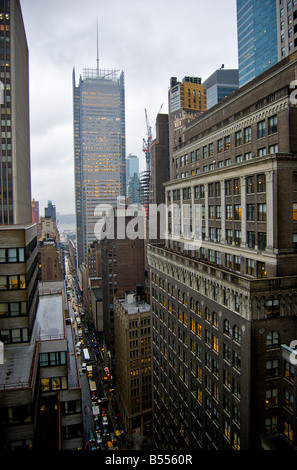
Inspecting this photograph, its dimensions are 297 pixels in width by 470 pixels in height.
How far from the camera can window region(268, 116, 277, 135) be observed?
35366 millimetres

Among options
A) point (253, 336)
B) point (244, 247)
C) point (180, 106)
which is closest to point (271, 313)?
point (253, 336)

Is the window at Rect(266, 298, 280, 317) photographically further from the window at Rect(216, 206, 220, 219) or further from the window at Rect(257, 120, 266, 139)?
the window at Rect(257, 120, 266, 139)

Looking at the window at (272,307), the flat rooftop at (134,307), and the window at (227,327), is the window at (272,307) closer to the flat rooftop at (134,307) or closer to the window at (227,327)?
the window at (227,327)

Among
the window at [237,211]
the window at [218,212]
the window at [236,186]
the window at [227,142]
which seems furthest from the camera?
the window at [218,212]

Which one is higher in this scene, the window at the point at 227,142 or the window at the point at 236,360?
the window at the point at 227,142

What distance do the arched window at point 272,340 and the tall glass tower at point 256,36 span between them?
352ft

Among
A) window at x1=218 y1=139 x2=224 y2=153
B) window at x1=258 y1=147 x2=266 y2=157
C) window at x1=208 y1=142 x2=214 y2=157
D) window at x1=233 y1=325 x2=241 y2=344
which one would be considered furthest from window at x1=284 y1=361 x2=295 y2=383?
window at x1=208 y1=142 x2=214 y2=157

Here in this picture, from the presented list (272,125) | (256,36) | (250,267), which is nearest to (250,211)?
(250,267)

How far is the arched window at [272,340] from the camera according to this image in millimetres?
32531

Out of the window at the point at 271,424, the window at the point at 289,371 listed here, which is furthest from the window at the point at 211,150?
the window at the point at 271,424

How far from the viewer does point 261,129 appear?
124 feet

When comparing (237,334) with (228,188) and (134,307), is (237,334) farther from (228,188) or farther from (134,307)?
(134,307)

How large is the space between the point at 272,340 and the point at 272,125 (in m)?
22.9
